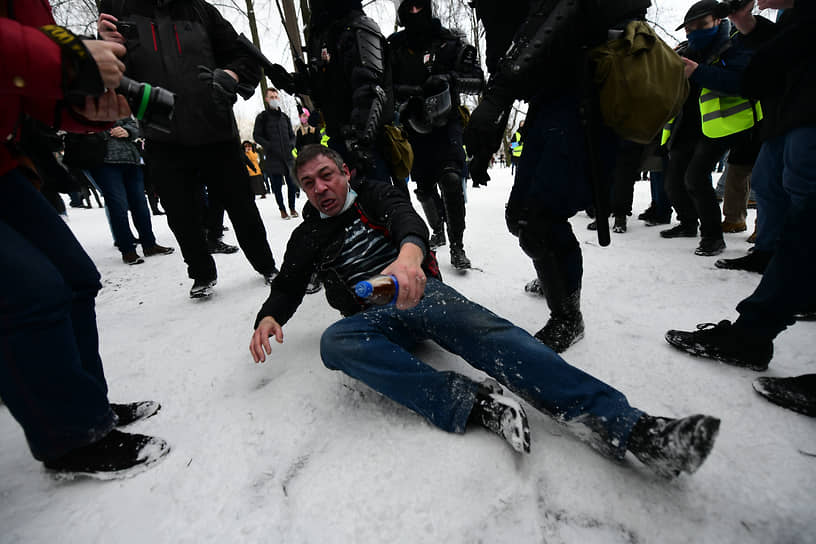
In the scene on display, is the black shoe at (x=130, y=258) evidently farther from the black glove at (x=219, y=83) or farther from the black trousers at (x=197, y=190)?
the black glove at (x=219, y=83)

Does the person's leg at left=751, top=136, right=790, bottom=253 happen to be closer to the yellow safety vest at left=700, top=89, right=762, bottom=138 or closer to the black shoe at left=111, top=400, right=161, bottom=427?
the yellow safety vest at left=700, top=89, right=762, bottom=138

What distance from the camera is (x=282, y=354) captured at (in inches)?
69.9

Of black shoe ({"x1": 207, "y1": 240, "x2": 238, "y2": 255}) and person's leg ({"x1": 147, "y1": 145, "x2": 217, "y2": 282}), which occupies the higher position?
person's leg ({"x1": 147, "y1": 145, "x2": 217, "y2": 282})

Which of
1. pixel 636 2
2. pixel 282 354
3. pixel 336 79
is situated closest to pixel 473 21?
pixel 336 79

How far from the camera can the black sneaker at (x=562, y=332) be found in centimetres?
156

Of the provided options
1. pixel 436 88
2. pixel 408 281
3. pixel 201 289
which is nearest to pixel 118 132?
pixel 201 289

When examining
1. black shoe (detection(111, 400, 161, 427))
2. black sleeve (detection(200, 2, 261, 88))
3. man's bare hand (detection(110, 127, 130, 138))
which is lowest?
black shoe (detection(111, 400, 161, 427))

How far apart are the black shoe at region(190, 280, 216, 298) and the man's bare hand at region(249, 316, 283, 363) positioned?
4.99 ft

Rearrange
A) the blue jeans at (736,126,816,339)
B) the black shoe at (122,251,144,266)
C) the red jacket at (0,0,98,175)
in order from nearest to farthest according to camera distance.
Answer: the red jacket at (0,0,98,175), the blue jeans at (736,126,816,339), the black shoe at (122,251,144,266)

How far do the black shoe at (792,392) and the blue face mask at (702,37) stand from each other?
268cm

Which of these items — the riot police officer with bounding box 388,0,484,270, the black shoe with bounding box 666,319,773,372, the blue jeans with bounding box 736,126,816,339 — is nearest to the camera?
the blue jeans with bounding box 736,126,816,339

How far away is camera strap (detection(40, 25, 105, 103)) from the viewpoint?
2.88 ft

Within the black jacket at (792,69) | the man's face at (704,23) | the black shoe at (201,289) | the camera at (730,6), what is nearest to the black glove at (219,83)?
the black shoe at (201,289)

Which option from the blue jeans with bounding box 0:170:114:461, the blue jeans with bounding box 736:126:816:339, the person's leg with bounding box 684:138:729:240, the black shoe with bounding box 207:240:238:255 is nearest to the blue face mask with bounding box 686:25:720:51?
the person's leg with bounding box 684:138:729:240
